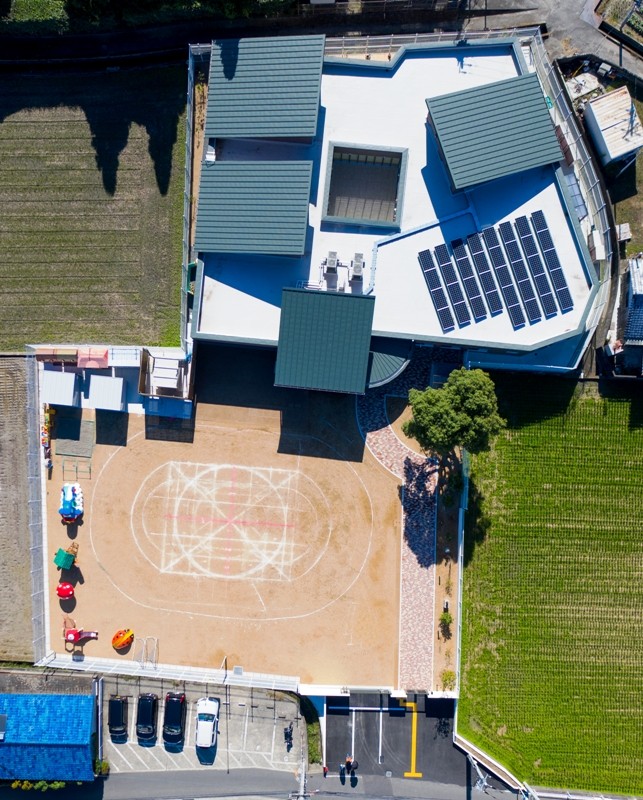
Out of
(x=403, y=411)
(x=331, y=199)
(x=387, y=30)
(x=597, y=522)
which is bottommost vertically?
(x=597, y=522)

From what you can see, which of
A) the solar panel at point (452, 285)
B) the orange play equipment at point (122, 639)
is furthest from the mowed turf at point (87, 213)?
the orange play equipment at point (122, 639)

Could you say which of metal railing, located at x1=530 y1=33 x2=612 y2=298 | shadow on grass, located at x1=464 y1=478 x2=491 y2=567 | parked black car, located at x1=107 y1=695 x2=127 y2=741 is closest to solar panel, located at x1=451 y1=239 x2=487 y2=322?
metal railing, located at x1=530 y1=33 x2=612 y2=298

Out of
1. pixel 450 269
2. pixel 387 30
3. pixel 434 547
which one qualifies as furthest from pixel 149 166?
pixel 434 547

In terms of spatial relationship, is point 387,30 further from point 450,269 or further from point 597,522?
point 597,522

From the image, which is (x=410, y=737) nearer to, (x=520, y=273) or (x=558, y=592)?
(x=558, y=592)

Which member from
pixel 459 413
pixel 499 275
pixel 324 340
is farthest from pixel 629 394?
pixel 324 340

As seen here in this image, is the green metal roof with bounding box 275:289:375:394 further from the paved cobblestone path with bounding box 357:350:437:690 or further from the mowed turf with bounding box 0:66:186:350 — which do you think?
the mowed turf with bounding box 0:66:186:350
